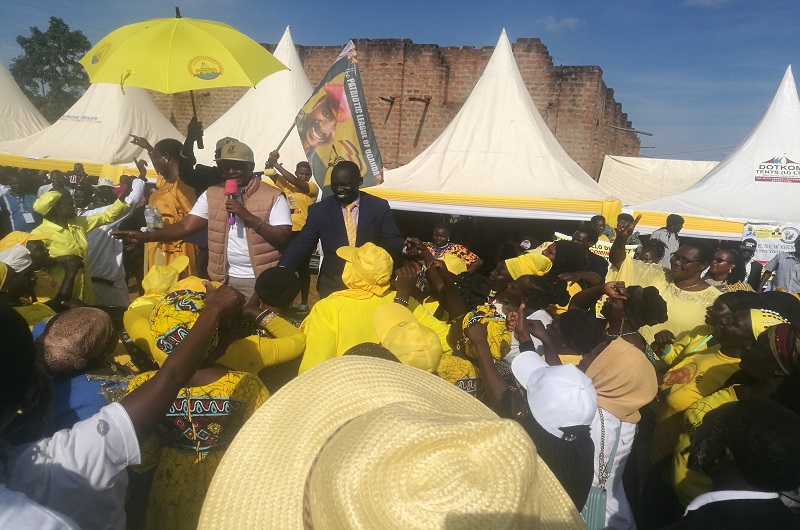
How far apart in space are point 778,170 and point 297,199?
8.33m

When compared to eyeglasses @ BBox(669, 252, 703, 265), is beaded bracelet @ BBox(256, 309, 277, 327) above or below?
below

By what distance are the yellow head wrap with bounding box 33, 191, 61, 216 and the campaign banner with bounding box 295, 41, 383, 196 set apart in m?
2.07

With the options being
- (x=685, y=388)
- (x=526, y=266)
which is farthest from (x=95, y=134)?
(x=685, y=388)

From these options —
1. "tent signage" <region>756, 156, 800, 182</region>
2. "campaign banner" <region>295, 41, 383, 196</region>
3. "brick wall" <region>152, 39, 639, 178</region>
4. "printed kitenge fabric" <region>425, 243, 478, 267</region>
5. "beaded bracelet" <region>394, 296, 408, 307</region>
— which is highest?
"brick wall" <region>152, 39, 639, 178</region>

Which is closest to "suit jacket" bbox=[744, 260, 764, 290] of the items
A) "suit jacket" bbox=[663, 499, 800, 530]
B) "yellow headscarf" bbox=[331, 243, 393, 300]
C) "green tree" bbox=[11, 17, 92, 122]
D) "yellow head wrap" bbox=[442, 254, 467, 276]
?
"yellow head wrap" bbox=[442, 254, 467, 276]

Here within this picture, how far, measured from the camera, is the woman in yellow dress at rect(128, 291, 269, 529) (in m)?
1.93

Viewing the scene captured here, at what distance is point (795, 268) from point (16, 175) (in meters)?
11.8

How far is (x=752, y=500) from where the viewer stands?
1518 millimetres

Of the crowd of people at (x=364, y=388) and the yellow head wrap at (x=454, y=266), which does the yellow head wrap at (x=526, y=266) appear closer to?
the crowd of people at (x=364, y=388)

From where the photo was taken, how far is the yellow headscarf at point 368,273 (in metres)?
2.62

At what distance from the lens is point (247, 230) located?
3572 mm

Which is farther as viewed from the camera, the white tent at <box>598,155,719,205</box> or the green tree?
the green tree

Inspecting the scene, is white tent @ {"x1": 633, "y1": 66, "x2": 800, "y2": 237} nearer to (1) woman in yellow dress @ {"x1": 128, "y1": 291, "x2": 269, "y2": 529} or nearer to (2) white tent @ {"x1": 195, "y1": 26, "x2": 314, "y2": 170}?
(2) white tent @ {"x1": 195, "y1": 26, "x2": 314, "y2": 170}

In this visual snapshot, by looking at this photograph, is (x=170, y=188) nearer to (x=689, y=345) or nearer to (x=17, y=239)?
(x=17, y=239)
